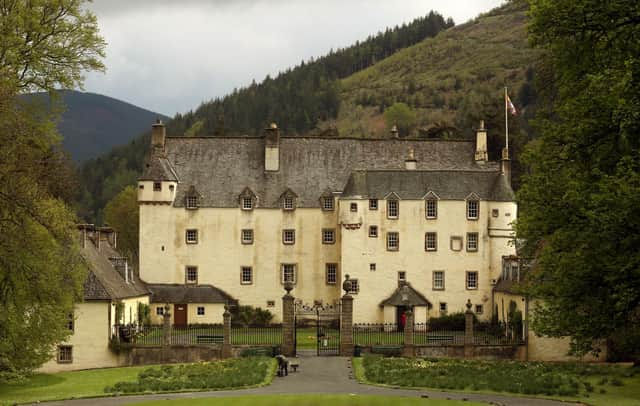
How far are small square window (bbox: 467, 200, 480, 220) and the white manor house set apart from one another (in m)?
0.07

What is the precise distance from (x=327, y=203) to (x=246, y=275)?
7.41 meters

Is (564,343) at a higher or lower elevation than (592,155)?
lower

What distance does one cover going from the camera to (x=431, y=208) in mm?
66500

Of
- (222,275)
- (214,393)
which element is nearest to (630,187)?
(214,393)

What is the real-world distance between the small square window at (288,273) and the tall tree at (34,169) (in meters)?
30.1

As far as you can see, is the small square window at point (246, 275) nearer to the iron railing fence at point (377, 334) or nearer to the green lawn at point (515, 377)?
the iron railing fence at point (377, 334)

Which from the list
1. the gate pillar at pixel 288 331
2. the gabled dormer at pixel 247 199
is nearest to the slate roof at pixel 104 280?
the gabled dormer at pixel 247 199

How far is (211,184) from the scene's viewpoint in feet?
227

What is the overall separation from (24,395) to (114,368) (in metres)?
10.6

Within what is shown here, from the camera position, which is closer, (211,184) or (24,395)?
(24,395)

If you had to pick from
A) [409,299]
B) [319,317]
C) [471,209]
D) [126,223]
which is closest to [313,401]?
[409,299]

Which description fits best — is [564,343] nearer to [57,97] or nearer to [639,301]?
[639,301]

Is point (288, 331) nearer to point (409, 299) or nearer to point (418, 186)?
point (409, 299)

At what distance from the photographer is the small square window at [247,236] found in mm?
68500
